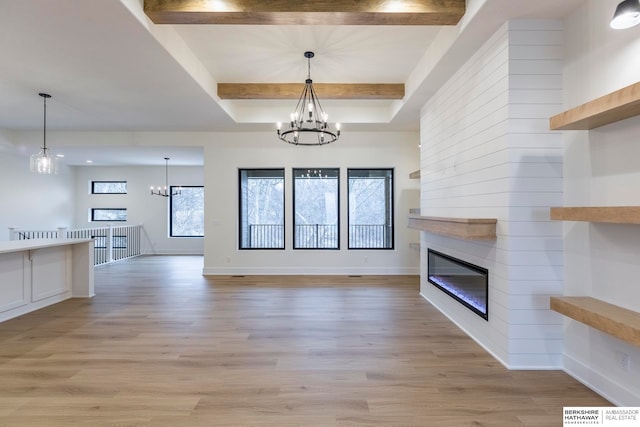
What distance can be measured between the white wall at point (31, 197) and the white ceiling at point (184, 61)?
3604 mm

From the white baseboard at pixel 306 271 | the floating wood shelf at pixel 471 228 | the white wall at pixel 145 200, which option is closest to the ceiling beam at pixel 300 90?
the floating wood shelf at pixel 471 228

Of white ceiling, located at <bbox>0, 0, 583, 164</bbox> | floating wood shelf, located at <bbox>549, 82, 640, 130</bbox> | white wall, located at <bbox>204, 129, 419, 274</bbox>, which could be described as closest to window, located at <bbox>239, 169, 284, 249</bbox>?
white wall, located at <bbox>204, 129, 419, 274</bbox>

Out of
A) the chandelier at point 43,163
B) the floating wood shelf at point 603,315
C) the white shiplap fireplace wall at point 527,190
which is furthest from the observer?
the chandelier at point 43,163

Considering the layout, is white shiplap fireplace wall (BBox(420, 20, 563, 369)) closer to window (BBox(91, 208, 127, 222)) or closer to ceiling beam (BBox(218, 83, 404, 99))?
ceiling beam (BBox(218, 83, 404, 99))

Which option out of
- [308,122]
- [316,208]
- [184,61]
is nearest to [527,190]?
[308,122]

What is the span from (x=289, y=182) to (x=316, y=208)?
32.1 inches

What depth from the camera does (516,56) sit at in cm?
278

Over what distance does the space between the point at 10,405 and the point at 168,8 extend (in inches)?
132

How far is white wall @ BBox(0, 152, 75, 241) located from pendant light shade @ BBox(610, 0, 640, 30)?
11573mm

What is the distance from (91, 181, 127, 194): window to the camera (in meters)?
10.8

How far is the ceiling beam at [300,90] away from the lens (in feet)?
16.2

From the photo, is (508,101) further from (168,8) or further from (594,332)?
(168,8)

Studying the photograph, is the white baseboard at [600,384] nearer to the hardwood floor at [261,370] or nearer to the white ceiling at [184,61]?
the hardwood floor at [261,370]

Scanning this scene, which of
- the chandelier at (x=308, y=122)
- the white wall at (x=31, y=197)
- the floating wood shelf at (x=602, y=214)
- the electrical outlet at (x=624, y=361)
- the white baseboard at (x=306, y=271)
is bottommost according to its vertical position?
the white baseboard at (x=306, y=271)
